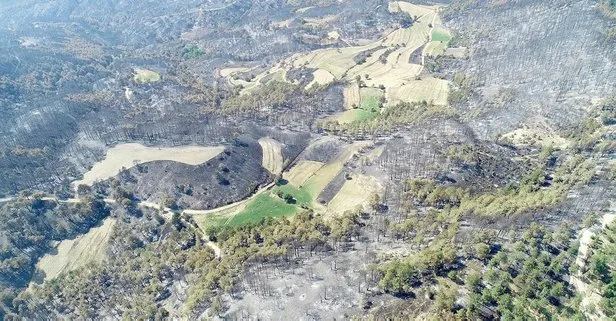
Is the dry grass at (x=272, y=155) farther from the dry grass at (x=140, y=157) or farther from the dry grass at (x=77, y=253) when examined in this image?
the dry grass at (x=77, y=253)

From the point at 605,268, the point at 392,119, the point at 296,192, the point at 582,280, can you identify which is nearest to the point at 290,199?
the point at 296,192

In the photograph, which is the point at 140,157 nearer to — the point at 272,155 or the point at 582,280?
the point at 272,155

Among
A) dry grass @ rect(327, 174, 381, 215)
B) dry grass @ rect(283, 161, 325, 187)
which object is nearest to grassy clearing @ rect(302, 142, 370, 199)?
dry grass @ rect(283, 161, 325, 187)

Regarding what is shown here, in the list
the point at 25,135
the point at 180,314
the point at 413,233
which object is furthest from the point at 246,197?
the point at 25,135

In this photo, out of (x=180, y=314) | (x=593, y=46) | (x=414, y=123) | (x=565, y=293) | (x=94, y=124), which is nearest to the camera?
(x=565, y=293)

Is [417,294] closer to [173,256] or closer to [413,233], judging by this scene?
[413,233]

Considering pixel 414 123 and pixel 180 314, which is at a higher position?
pixel 414 123
